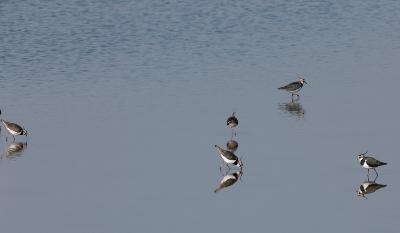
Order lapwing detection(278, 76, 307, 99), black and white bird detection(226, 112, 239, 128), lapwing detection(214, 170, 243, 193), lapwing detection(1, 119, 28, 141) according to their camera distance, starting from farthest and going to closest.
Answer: lapwing detection(278, 76, 307, 99)
black and white bird detection(226, 112, 239, 128)
lapwing detection(1, 119, 28, 141)
lapwing detection(214, 170, 243, 193)

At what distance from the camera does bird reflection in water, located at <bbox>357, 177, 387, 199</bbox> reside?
31325 millimetres

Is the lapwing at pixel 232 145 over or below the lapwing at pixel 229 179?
over

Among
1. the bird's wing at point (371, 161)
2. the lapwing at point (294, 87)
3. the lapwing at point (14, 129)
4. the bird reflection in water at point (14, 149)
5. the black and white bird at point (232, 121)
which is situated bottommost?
the bird's wing at point (371, 161)

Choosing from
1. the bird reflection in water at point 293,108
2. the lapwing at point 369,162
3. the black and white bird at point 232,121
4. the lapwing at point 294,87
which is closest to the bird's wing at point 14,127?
the black and white bird at point 232,121

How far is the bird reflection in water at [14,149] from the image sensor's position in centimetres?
3570

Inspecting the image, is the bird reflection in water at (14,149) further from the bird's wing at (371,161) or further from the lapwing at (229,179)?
the bird's wing at (371,161)

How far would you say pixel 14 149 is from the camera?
36.6m

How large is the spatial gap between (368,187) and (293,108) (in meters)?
9.28

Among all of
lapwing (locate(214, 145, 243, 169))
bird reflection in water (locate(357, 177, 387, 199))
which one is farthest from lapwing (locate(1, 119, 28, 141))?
bird reflection in water (locate(357, 177, 387, 199))

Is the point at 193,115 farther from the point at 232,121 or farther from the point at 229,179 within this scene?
the point at 229,179

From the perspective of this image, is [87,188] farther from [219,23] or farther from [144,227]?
[219,23]

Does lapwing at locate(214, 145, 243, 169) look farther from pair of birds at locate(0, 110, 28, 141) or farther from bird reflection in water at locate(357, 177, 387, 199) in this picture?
pair of birds at locate(0, 110, 28, 141)

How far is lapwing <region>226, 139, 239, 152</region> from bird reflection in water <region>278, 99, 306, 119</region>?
3924 millimetres

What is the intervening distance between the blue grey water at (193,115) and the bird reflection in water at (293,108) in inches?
2.8
